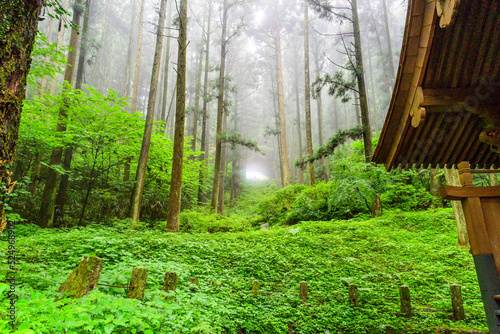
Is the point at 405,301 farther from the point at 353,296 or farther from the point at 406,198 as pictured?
the point at 406,198

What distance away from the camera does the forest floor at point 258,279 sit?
2734mm

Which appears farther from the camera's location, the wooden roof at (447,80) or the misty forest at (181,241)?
the misty forest at (181,241)

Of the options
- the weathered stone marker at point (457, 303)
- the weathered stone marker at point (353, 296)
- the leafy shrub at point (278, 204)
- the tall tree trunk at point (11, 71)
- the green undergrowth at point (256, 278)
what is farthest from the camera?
the leafy shrub at point (278, 204)

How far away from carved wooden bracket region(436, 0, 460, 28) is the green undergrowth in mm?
3944

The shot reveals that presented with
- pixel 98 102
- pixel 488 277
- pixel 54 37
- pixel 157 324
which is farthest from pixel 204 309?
pixel 54 37

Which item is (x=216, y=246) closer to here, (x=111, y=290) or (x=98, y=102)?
(x=111, y=290)

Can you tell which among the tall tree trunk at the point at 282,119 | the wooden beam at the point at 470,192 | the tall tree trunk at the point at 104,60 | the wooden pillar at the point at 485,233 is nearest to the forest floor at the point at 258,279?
the wooden pillar at the point at 485,233

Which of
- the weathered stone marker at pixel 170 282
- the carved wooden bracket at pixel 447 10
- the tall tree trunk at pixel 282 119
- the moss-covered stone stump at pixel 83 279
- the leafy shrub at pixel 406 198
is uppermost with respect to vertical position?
the tall tree trunk at pixel 282 119

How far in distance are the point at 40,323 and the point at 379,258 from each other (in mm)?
7357

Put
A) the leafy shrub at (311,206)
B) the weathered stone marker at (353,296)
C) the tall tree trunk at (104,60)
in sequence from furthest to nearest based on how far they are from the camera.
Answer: the tall tree trunk at (104,60) < the leafy shrub at (311,206) < the weathered stone marker at (353,296)

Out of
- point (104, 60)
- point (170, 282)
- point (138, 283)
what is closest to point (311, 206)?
point (170, 282)

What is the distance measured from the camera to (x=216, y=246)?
22.7 feet

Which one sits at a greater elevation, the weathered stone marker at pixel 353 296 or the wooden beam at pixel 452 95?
the wooden beam at pixel 452 95

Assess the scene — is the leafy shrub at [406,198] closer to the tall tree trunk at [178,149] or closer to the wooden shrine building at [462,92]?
the wooden shrine building at [462,92]
